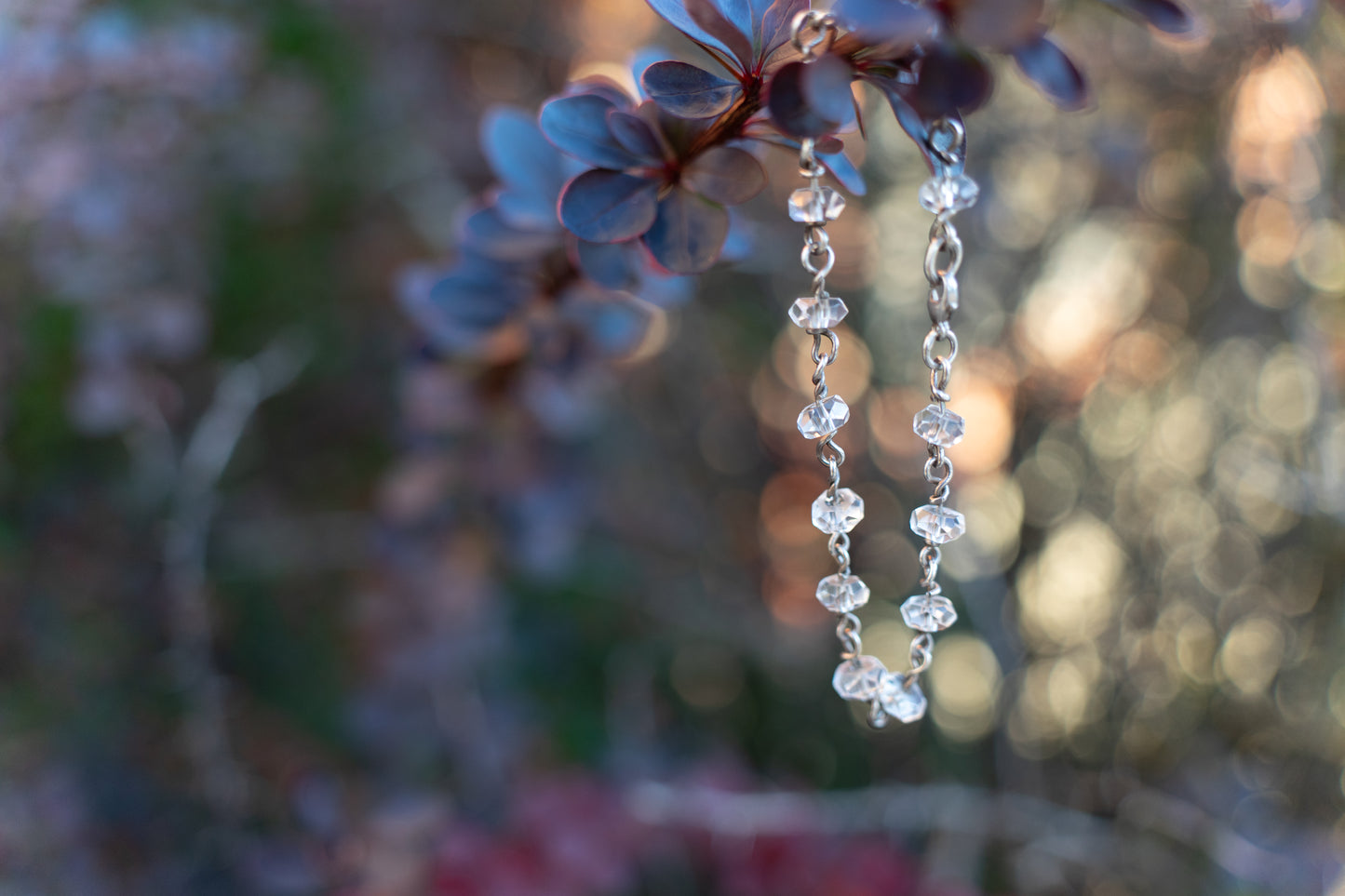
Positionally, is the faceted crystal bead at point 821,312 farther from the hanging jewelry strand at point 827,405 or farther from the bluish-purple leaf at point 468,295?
the bluish-purple leaf at point 468,295

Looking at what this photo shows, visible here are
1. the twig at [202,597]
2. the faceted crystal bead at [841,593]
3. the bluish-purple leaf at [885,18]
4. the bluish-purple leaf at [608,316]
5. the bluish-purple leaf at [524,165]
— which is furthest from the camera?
the twig at [202,597]

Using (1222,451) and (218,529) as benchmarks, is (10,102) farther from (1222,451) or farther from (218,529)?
(1222,451)

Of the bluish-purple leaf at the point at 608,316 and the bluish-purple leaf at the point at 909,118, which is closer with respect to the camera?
the bluish-purple leaf at the point at 909,118

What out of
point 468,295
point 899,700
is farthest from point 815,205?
point 468,295

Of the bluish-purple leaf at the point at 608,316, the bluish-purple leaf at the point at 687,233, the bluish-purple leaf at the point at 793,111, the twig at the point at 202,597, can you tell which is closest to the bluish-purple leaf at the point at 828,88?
the bluish-purple leaf at the point at 793,111

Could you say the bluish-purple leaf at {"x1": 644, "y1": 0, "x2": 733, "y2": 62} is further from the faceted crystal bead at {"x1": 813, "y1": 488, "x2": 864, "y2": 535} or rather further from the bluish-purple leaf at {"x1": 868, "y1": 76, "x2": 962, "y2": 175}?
the faceted crystal bead at {"x1": 813, "y1": 488, "x2": 864, "y2": 535}

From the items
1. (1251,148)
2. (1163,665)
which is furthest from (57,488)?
(1251,148)
